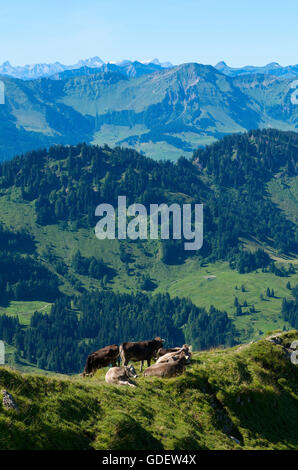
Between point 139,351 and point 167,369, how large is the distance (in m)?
6.11

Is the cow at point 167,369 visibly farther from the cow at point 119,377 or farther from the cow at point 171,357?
the cow at point 119,377

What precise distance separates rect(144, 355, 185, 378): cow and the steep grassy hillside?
755 mm

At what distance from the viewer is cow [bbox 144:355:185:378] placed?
35.1 metres

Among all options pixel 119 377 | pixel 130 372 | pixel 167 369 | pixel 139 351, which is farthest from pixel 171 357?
pixel 119 377

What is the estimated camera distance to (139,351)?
40938 mm

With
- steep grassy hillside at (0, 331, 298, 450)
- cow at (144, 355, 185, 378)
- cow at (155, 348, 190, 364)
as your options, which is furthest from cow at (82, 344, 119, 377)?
cow at (144, 355, 185, 378)

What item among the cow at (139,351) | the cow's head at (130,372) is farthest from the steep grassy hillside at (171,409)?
the cow at (139,351)

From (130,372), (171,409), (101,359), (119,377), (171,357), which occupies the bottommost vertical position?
(171,409)

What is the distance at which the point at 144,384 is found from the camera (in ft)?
110

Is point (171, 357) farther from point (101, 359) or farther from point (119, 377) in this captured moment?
point (101, 359)

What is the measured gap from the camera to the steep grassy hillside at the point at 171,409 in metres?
23.7

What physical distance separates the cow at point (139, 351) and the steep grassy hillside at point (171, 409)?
3.15 metres
